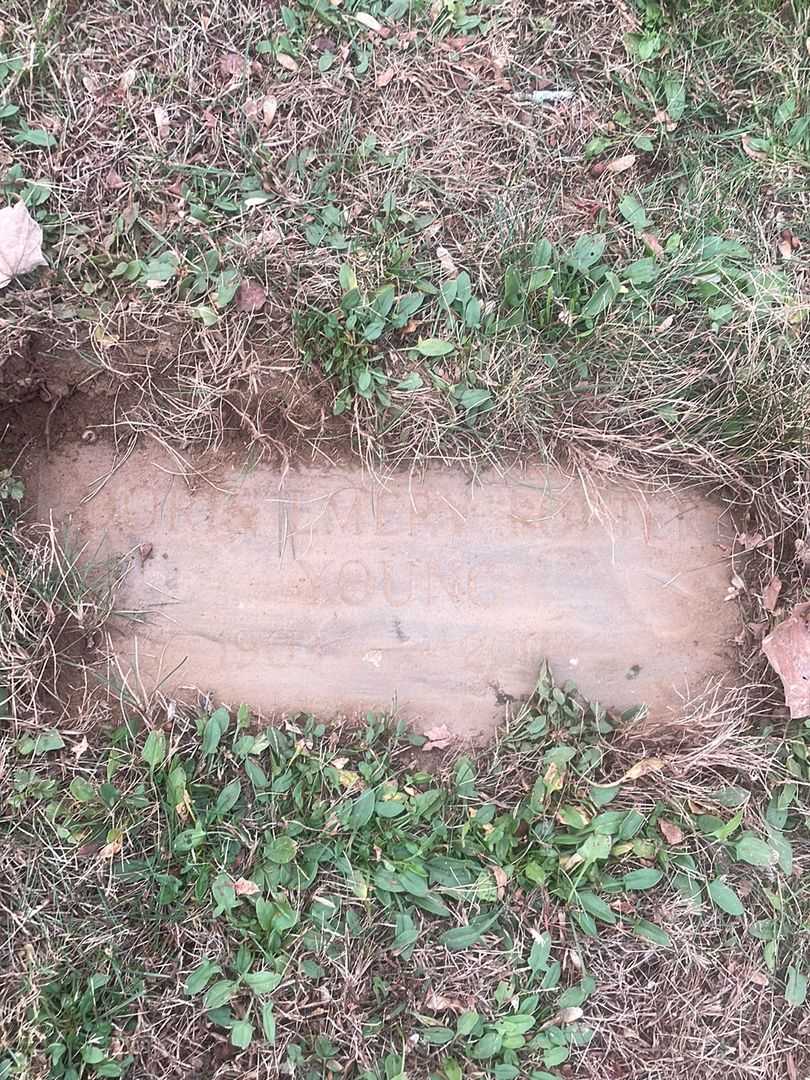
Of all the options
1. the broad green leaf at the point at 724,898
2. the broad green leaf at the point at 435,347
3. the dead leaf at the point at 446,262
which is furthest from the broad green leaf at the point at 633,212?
the broad green leaf at the point at 724,898

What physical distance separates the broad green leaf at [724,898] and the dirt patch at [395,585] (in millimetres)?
535

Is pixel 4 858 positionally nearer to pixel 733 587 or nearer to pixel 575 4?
pixel 733 587

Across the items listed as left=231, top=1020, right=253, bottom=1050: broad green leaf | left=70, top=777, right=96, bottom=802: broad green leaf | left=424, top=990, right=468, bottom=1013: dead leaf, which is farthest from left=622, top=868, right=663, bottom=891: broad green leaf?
left=70, top=777, right=96, bottom=802: broad green leaf

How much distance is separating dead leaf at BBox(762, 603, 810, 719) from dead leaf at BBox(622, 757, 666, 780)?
46 centimetres

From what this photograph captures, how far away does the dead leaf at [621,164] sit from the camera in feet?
7.63

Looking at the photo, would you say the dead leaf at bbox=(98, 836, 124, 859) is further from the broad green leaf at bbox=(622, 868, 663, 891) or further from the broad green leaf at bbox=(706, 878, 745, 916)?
the broad green leaf at bbox=(706, 878, 745, 916)

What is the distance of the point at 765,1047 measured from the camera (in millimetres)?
2191

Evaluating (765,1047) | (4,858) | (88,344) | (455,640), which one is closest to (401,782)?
(455,640)

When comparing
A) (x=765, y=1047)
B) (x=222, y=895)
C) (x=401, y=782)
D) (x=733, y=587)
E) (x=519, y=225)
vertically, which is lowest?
(x=765, y=1047)

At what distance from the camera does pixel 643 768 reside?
2.22m

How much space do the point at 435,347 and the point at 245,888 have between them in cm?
171

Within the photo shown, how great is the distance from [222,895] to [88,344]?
1.68 metres

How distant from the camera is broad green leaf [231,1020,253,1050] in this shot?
6.43 feet

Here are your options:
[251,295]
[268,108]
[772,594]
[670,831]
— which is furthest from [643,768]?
[268,108]
